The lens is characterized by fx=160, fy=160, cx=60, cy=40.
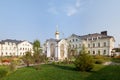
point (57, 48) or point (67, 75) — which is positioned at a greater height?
point (57, 48)

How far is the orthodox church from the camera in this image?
48.3 metres

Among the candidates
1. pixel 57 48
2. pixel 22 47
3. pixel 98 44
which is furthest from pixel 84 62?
pixel 22 47

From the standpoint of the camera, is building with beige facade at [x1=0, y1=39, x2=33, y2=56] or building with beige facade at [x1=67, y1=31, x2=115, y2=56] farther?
building with beige facade at [x1=0, y1=39, x2=33, y2=56]

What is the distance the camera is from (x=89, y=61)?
60.6 ft

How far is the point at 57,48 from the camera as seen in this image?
4841 cm

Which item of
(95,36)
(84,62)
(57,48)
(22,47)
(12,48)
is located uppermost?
(95,36)

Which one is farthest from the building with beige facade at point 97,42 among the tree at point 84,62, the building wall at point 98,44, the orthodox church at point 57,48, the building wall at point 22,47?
the tree at point 84,62

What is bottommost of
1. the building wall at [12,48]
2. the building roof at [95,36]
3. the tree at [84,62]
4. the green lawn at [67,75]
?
the green lawn at [67,75]

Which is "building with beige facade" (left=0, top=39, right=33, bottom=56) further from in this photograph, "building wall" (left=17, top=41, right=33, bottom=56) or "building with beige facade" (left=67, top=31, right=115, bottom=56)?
"building with beige facade" (left=67, top=31, right=115, bottom=56)

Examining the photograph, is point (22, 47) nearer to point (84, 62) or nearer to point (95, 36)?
point (95, 36)

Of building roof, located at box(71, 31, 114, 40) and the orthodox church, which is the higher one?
building roof, located at box(71, 31, 114, 40)

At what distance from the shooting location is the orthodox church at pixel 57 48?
159 feet

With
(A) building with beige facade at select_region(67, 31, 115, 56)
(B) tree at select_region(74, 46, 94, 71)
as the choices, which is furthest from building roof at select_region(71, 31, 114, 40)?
(B) tree at select_region(74, 46, 94, 71)

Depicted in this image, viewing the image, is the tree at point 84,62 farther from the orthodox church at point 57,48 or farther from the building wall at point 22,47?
the building wall at point 22,47
